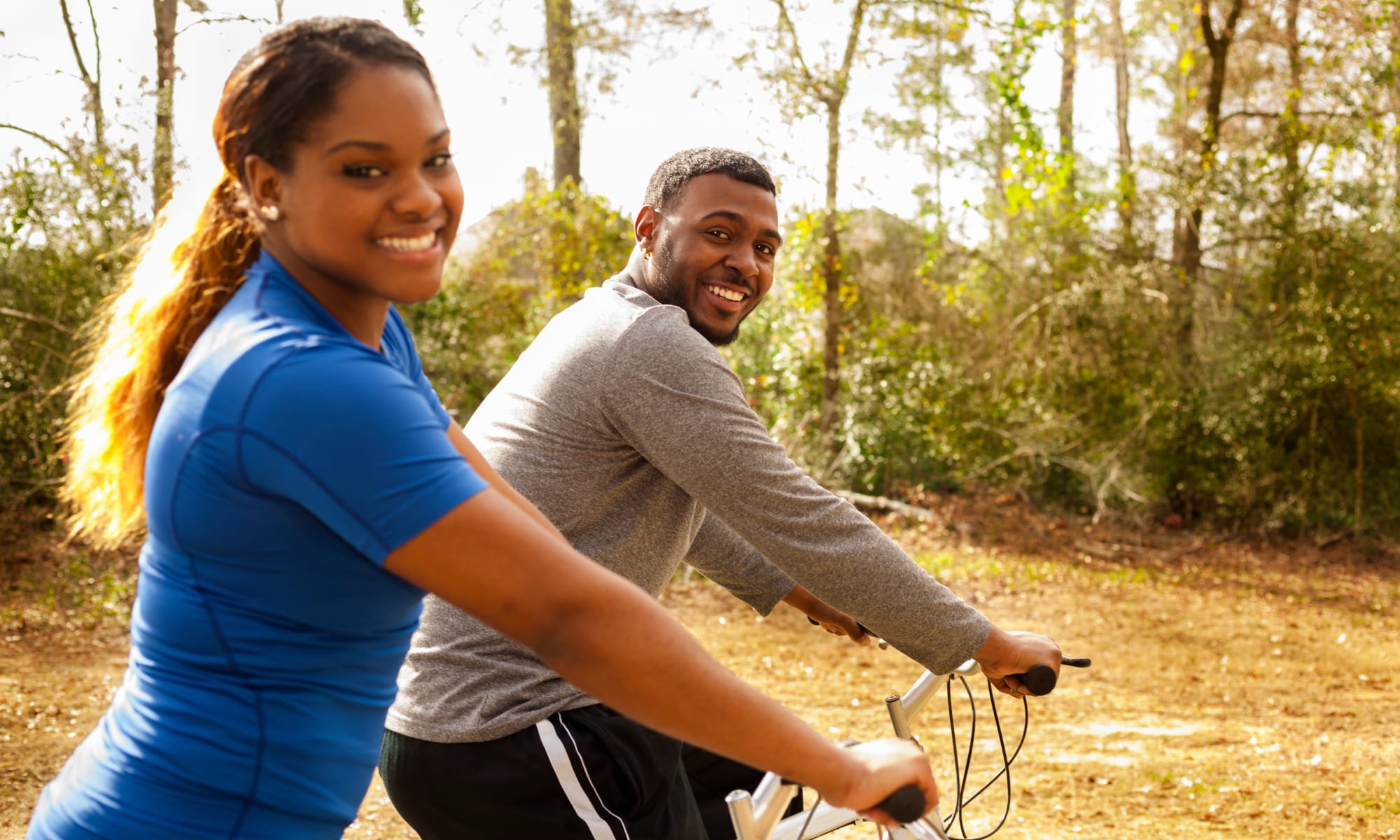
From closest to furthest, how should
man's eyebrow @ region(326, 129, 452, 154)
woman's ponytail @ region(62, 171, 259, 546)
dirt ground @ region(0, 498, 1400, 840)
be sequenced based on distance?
man's eyebrow @ region(326, 129, 452, 154)
woman's ponytail @ region(62, 171, 259, 546)
dirt ground @ region(0, 498, 1400, 840)

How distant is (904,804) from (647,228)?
5.86ft

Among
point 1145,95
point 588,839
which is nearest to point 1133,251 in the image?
point 1145,95

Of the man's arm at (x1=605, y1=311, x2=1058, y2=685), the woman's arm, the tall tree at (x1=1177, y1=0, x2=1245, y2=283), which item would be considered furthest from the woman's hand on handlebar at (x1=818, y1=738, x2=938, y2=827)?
the tall tree at (x1=1177, y1=0, x2=1245, y2=283)

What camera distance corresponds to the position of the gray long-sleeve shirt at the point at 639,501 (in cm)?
221

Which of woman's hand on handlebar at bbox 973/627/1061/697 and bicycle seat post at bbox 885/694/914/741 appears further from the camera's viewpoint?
bicycle seat post at bbox 885/694/914/741

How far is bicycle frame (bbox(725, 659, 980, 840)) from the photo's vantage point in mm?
2082

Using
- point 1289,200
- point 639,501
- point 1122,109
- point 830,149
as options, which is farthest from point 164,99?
point 1122,109

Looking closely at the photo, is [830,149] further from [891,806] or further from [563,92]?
[891,806]

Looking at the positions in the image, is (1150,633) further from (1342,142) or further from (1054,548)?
(1342,142)

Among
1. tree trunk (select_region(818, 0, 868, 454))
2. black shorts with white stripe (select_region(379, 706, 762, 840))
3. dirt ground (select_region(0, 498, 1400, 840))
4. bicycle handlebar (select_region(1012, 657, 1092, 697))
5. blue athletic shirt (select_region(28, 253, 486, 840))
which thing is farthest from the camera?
tree trunk (select_region(818, 0, 868, 454))

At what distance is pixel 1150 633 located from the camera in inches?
372

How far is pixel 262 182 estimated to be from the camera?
1.47 meters

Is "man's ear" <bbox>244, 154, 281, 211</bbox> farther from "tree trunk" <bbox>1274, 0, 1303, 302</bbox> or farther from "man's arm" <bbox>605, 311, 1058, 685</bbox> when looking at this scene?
"tree trunk" <bbox>1274, 0, 1303, 302</bbox>

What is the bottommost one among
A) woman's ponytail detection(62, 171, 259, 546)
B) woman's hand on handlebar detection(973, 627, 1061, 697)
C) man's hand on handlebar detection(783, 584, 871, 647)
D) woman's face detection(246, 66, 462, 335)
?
man's hand on handlebar detection(783, 584, 871, 647)
